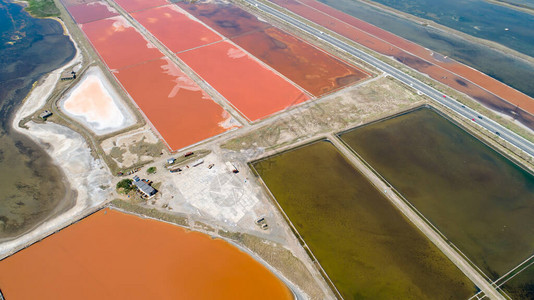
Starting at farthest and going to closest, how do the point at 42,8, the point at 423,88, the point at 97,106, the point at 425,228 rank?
the point at 42,8, the point at 423,88, the point at 97,106, the point at 425,228

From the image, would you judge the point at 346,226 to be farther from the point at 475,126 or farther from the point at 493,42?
the point at 493,42

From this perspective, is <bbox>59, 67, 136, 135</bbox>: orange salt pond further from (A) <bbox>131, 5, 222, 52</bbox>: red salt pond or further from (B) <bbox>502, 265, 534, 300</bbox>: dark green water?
(B) <bbox>502, 265, 534, 300</bbox>: dark green water

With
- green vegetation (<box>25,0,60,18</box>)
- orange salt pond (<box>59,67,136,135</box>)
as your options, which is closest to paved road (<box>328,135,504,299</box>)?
orange salt pond (<box>59,67,136,135</box>)

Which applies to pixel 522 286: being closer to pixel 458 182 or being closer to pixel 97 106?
pixel 458 182

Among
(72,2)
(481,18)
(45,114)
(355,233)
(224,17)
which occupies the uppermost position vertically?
(481,18)

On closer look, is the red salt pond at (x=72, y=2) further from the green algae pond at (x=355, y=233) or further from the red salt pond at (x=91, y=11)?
the green algae pond at (x=355, y=233)

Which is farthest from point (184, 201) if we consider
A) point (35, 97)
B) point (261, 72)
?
point (35, 97)

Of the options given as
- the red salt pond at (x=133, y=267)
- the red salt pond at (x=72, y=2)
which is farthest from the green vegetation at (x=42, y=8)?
the red salt pond at (x=133, y=267)

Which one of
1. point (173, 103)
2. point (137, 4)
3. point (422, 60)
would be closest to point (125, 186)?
point (173, 103)
